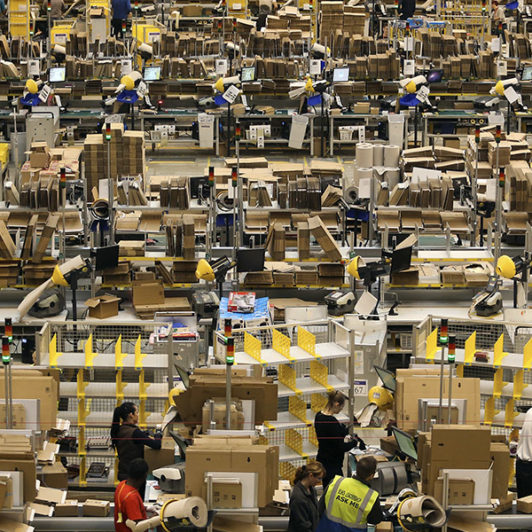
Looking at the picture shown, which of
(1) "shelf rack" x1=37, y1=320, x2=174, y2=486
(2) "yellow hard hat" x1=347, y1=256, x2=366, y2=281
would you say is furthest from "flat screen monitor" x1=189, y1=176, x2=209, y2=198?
(1) "shelf rack" x1=37, y1=320, x2=174, y2=486

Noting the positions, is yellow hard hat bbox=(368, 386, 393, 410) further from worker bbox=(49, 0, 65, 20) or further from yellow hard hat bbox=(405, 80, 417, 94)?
worker bbox=(49, 0, 65, 20)

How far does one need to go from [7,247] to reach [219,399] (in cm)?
507

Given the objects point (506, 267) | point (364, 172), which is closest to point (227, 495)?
point (506, 267)

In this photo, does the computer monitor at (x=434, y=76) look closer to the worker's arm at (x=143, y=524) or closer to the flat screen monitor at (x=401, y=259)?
the flat screen monitor at (x=401, y=259)

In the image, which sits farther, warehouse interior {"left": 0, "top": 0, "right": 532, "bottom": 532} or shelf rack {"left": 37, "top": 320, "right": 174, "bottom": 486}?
shelf rack {"left": 37, "top": 320, "right": 174, "bottom": 486}

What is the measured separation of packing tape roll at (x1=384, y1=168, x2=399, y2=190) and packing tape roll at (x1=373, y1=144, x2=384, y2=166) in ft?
2.63

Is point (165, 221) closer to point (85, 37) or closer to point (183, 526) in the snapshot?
point (183, 526)

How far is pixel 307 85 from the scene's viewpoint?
78.2ft

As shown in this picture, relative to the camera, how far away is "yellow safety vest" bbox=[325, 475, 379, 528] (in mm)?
9648

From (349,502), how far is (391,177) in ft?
31.2

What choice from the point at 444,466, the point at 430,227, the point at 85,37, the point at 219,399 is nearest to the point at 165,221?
the point at 430,227

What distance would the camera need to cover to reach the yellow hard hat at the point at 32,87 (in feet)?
77.9

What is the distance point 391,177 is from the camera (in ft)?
61.3

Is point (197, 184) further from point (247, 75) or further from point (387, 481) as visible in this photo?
point (247, 75)
